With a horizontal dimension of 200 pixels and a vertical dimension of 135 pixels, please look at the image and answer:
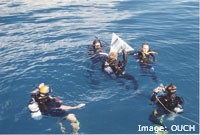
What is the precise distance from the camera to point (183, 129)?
11.5 metres

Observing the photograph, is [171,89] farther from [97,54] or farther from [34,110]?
[97,54]

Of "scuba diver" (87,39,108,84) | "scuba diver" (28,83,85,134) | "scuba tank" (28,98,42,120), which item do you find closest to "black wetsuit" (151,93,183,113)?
"scuba diver" (28,83,85,134)

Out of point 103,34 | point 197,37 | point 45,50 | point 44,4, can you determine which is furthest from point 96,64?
point 44,4

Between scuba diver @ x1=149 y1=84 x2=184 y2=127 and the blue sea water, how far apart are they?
340 millimetres

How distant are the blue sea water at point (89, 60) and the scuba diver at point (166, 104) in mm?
340

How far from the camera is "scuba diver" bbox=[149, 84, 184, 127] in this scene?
1146 cm

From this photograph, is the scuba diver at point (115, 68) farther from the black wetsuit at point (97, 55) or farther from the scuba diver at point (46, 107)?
the scuba diver at point (46, 107)

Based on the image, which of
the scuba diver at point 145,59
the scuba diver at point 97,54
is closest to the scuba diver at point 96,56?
the scuba diver at point 97,54

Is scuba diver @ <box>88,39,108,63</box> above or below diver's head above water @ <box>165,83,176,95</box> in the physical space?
above

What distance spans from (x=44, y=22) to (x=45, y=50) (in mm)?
6902

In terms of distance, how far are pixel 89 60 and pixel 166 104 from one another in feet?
21.3

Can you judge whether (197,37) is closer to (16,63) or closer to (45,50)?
(45,50)

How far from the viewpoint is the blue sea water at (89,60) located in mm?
12148

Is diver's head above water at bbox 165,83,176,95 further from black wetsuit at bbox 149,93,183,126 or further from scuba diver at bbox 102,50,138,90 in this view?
scuba diver at bbox 102,50,138,90
